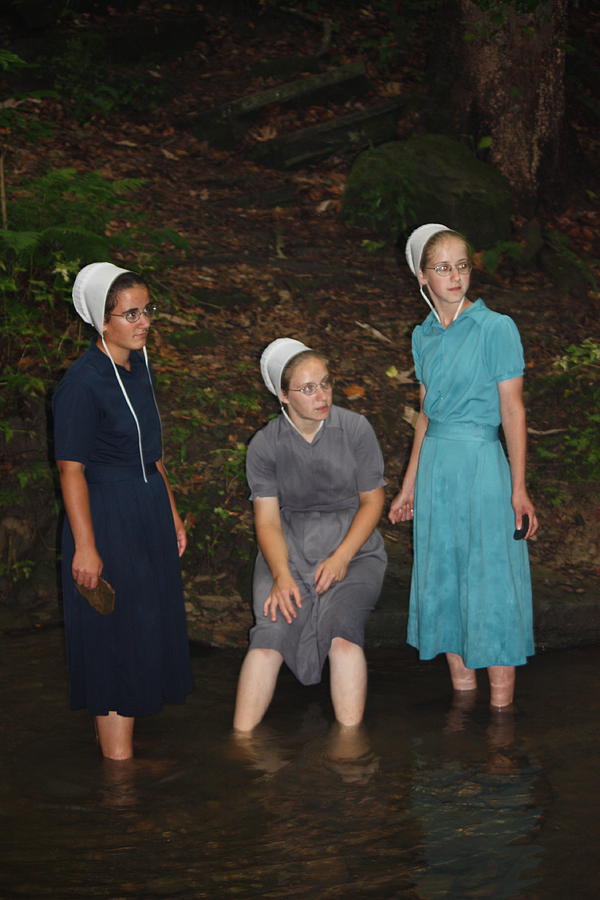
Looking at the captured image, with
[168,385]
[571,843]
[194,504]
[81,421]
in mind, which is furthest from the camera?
[168,385]

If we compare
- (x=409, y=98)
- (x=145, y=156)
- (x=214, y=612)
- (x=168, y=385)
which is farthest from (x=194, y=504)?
(x=409, y=98)

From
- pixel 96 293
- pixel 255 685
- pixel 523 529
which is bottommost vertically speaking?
pixel 255 685

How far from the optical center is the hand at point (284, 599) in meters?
5.07

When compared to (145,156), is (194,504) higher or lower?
lower

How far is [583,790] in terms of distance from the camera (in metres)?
4.47

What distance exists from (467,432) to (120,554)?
180cm

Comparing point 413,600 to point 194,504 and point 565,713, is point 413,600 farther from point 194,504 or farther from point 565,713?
point 194,504

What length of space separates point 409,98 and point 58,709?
9.43m

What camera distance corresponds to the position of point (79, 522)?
14.6 feet

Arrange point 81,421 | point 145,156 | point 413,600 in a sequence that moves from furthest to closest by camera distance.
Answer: point 145,156 → point 413,600 → point 81,421

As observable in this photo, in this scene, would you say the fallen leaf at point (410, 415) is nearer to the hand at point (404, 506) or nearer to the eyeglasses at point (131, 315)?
Answer: the hand at point (404, 506)

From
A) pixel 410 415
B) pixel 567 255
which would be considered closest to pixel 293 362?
pixel 410 415

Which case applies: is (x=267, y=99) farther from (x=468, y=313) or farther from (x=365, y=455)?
(x=365, y=455)

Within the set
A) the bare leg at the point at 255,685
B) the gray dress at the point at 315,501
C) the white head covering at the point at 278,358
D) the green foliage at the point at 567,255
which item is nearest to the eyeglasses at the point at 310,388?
the white head covering at the point at 278,358
